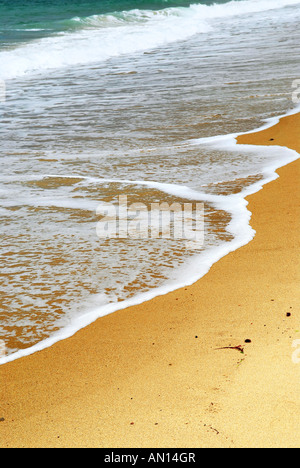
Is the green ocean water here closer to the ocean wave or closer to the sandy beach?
the ocean wave

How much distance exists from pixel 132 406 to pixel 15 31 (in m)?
22.2

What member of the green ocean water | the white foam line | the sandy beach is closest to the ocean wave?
the green ocean water

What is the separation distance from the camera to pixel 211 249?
3.44 meters

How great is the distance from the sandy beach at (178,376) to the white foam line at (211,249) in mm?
54

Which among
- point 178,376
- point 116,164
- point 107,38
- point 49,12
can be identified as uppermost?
point 49,12

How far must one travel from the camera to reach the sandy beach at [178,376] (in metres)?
1.93

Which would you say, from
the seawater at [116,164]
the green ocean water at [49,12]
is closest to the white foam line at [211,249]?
the seawater at [116,164]

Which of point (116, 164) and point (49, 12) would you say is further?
point (49, 12)

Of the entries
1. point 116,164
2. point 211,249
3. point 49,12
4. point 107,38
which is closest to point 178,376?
point 211,249

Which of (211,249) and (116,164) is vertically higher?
(116,164)

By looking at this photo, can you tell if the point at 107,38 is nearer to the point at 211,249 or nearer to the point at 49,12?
the point at 49,12

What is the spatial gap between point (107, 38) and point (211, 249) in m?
17.3

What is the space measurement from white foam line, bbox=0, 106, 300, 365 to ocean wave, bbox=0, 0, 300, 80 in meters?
10.2

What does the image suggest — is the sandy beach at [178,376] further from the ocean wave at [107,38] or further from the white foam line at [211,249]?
the ocean wave at [107,38]
